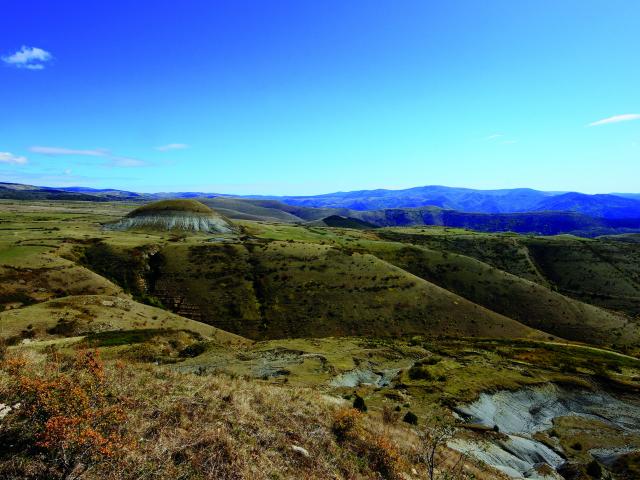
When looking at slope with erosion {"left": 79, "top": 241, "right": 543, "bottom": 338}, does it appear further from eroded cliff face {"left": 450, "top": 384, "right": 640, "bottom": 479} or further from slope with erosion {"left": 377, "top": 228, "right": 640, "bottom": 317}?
slope with erosion {"left": 377, "top": 228, "right": 640, "bottom": 317}

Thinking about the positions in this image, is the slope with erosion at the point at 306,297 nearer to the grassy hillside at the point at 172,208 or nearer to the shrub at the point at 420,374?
the shrub at the point at 420,374

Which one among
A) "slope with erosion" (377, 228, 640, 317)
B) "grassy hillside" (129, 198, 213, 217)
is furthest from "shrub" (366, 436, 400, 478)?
"grassy hillside" (129, 198, 213, 217)

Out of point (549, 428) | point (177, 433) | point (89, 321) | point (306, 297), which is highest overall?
point (177, 433)

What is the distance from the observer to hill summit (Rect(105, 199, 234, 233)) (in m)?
163

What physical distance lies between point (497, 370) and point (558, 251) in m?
171

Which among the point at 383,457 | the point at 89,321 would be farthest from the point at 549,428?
the point at 89,321

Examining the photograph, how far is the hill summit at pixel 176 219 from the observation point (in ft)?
535

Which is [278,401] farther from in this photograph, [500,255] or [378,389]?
[500,255]

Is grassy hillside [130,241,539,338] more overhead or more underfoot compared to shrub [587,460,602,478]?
more underfoot

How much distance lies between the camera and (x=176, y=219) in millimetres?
169500

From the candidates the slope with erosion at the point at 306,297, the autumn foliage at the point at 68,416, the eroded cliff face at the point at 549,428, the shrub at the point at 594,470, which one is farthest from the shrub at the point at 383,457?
the slope with erosion at the point at 306,297

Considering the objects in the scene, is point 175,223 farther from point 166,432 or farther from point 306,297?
point 166,432

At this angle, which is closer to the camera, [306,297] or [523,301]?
[306,297]

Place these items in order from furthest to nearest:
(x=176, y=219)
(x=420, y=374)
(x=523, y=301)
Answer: (x=176, y=219)
(x=523, y=301)
(x=420, y=374)
